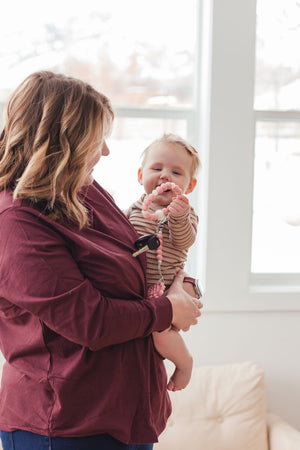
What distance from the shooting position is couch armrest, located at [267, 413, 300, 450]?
2338mm

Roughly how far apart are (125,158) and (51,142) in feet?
5.33

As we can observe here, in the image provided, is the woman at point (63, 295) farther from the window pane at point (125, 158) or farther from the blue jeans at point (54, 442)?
the window pane at point (125, 158)

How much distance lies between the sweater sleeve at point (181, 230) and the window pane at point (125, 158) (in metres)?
1.24

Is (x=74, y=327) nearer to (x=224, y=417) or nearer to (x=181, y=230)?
(x=181, y=230)

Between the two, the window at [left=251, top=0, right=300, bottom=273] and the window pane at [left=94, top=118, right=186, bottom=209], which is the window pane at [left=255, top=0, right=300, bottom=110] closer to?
the window at [left=251, top=0, right=300, bottom=273]

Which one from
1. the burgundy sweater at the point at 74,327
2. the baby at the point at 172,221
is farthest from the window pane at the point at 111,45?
the burgundy sweater at the point at 74,327

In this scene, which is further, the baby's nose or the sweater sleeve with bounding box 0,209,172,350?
the baby's nose

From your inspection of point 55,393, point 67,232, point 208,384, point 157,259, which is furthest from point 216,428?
point 67,232

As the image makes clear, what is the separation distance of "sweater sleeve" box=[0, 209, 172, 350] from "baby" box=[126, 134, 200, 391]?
259 millimetres

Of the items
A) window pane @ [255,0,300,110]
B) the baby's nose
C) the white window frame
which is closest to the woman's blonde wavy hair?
the baby's nose

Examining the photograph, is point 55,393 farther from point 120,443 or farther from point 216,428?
point 216,428

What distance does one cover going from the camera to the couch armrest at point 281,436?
2.34 meters

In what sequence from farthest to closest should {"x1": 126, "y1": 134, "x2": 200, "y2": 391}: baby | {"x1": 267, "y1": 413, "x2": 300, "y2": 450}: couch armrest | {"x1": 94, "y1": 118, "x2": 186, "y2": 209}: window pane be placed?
{"x1": 94, "y1": 118, "x2": 186, "y2": 209}: window pane < {"x1": 267, "y1": 413, "x2": 300, "y2": 450}: couch armrest < {"x1": 126, "y1": 134, "x2": 200, "y2": 391}: baby

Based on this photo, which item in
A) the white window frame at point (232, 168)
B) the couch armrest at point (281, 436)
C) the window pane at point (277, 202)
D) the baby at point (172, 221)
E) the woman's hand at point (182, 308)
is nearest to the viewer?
the woman's hand at point (182, 308)
